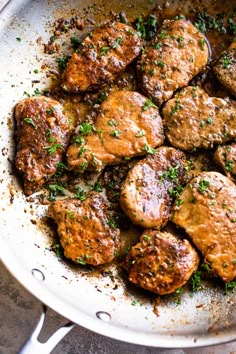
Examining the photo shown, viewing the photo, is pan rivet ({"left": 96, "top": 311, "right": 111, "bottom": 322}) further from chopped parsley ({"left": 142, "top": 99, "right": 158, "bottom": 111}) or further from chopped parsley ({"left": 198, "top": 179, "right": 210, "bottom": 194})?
chopped parsley ({"left": 142, "top": 99, "right": 158, "bottom": 111})

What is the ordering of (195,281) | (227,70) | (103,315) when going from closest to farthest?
(103,315), (195,281), (227,70)

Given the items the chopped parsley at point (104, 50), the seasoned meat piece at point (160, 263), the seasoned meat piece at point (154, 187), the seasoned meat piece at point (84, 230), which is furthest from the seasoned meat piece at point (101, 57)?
the seasoned meat piece at point (160, 263)

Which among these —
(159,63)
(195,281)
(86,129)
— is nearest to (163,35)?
(159,63)

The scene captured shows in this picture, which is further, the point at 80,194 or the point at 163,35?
the point at 163,35

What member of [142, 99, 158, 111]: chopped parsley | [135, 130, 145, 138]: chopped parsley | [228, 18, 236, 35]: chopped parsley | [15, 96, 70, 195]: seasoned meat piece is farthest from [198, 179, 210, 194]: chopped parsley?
[228, 18, 236, 35]: chopped parsley

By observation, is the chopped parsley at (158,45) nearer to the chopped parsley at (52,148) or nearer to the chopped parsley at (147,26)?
the chopped parsley at (147,26)

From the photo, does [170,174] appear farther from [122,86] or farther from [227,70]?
[227,70]
